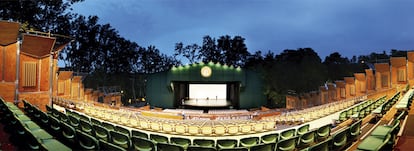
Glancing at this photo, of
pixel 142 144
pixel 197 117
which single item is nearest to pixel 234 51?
pixel 197 117

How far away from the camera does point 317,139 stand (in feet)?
23.2

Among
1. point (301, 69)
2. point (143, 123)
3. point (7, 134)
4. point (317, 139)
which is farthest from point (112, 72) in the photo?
point (317, 139)

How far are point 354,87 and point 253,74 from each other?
1303cm

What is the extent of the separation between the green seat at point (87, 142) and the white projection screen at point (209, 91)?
26.9m

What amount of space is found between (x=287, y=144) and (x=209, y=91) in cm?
2637

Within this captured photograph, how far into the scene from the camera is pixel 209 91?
106ft

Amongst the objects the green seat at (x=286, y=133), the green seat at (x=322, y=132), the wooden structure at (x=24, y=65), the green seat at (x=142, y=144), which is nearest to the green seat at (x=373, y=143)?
the green seat at (x=322, y=132)

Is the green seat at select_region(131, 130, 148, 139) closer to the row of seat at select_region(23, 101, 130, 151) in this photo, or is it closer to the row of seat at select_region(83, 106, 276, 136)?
the row of seat at select_region(23, 101, 130, 151)

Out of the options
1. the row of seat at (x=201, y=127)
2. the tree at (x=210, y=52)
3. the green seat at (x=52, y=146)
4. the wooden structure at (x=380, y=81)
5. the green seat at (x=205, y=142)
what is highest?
the tree at (x=210, y=52)

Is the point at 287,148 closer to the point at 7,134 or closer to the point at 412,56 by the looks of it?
the point at 7,134

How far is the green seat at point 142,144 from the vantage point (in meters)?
5.74

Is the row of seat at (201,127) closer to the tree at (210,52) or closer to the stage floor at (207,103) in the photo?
the stage floor at (207,103)

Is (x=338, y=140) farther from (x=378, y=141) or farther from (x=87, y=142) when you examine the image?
(x=87, y=142)

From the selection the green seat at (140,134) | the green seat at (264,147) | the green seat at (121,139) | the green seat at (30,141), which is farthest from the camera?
the green seat at (140,134)
